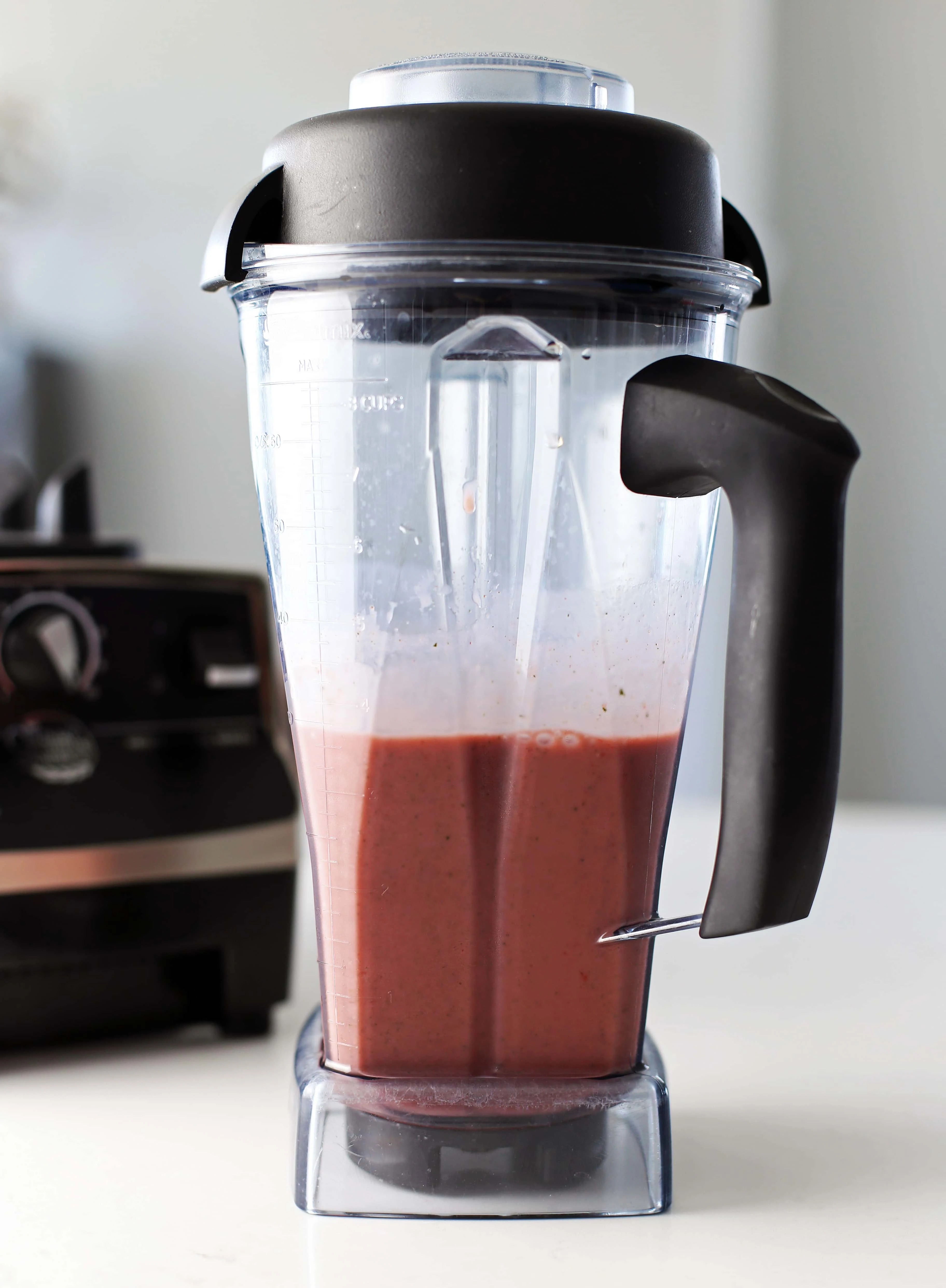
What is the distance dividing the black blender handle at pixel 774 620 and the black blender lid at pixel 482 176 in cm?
5

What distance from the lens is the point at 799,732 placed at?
36 centimetres

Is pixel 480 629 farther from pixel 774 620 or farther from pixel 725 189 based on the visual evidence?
pixel 725 189

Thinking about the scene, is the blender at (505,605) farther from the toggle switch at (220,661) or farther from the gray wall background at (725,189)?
the gray wall background at (725,189)

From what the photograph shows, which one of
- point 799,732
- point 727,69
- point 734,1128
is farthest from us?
point 727,69

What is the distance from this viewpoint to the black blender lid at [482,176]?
0.36m

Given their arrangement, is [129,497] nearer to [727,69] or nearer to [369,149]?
[727,69]

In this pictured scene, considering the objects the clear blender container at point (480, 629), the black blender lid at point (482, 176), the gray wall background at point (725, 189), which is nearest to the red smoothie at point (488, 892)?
the clear blender container at point (480, 629)

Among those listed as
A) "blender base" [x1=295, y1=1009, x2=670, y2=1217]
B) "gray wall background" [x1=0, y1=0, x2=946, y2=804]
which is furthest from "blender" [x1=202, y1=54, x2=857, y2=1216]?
"gray wall background" [x1=0, y1=0, x2=946, y2=804]

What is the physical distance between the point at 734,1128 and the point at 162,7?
6.76 ft

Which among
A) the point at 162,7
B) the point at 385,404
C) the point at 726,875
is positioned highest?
the point at 162,7

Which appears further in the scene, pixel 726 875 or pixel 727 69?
pixel 727 69

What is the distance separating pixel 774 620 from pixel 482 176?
151 mm

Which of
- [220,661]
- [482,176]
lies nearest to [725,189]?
[220,661]

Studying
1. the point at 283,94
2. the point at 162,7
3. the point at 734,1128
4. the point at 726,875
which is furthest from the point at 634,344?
the point at 162,7
